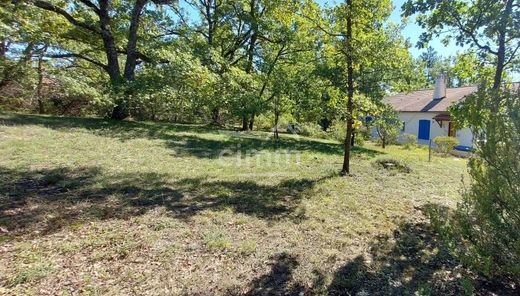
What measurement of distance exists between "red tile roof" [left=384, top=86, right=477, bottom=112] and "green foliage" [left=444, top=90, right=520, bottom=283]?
20438mm

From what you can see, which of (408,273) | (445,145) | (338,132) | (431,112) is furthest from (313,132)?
(408,273)

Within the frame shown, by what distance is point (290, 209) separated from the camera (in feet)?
15.8

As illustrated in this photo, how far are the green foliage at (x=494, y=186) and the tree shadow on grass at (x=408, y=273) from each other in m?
0.27

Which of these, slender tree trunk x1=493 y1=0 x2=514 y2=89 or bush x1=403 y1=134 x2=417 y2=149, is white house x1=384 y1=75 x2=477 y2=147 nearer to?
bush x1=403 y1=134 x2=417 y2=149

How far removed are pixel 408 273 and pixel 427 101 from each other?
24528mm

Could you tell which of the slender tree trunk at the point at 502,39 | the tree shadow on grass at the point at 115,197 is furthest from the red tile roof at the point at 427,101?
the tree shadow on grass at the point at 115,197

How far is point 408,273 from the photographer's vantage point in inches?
120

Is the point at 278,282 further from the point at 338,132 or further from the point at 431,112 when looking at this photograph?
the point at 431,112

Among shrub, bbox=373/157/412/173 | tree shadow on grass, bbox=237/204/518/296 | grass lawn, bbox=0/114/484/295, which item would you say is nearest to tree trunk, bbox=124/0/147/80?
grass lawn, bbox=0/114/484/295

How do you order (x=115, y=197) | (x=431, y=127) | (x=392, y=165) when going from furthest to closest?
(x=431, y=127), (x=392, y=165), (x=115, y=197)

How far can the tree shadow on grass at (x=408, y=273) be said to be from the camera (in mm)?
2727

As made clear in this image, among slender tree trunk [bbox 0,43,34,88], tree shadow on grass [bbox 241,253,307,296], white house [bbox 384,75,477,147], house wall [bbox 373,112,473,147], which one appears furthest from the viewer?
white house [bbox 384,75,477,147]

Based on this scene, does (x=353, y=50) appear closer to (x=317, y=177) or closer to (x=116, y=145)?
(x=317, y=177)

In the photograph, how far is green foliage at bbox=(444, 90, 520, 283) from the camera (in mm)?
2365
